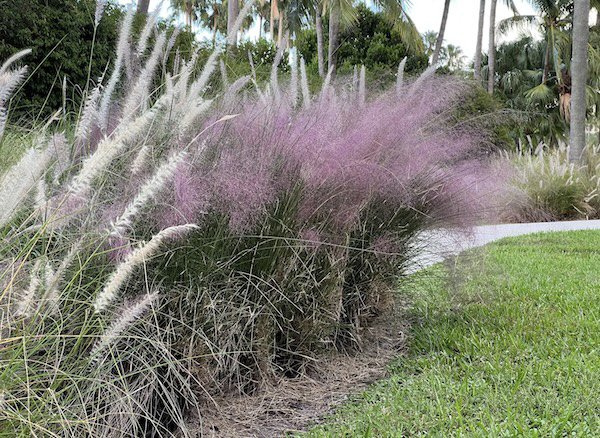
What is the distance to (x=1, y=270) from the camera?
149 cm

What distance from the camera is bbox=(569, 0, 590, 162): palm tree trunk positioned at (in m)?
10.4

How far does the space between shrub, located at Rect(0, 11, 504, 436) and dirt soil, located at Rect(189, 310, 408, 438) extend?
66mm

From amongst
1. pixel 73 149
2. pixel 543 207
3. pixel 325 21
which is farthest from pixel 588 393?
pixel 325 21

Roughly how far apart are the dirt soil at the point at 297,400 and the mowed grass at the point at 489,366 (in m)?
0.09

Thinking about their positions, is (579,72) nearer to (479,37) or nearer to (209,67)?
(479,37)

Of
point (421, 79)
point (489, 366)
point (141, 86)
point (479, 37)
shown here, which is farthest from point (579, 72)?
point (141, 86)

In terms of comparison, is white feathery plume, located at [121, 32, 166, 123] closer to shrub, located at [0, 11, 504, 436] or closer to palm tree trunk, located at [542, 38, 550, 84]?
shrub, located at [0, 11, 504, 436]

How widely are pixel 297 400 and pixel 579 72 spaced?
34.0ft

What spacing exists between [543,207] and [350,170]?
873cm

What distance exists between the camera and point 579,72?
1070 centimetres

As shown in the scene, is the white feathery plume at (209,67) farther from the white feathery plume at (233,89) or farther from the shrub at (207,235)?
the white feathery plume at (233,89)

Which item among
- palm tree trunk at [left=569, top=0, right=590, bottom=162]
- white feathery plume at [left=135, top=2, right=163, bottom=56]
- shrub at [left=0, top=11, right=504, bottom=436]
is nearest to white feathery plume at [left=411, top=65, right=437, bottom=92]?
shrub at [left=0, top=11, right=504, bottom=436]

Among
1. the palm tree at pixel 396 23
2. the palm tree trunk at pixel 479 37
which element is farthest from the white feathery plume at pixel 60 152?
the palm tree trunk at pixel 479 37

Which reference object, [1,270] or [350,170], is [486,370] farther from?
[1,270]
